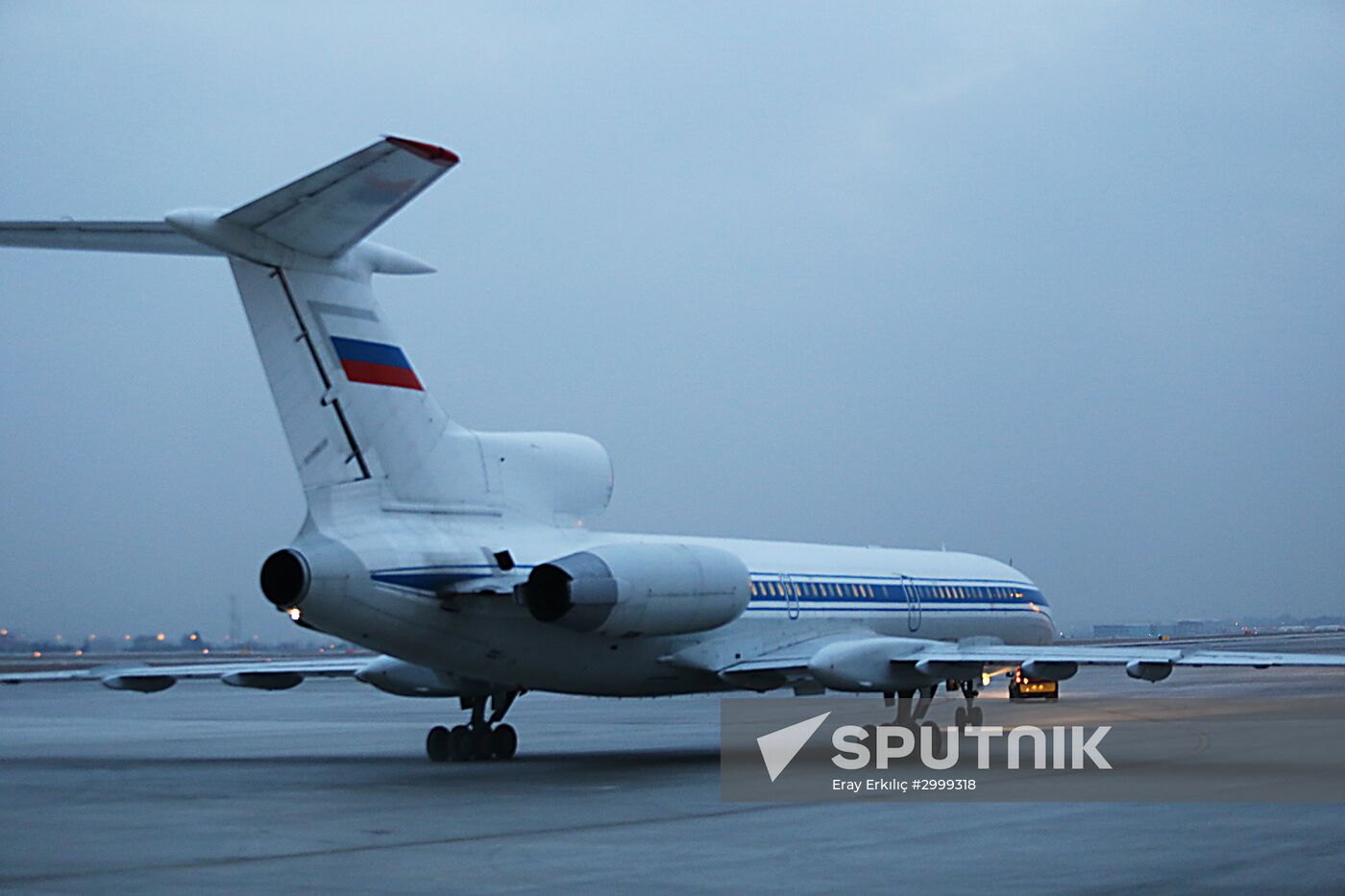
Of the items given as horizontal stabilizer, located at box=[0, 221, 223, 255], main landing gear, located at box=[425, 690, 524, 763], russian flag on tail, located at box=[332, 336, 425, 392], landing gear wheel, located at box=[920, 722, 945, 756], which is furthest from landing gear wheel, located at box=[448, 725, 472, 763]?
horizontal stabilizer, located at box=[0, 221, 223, 255]

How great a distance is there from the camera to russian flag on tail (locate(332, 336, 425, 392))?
16.8 metres

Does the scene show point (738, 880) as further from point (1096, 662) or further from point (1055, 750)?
point (1055, 750)

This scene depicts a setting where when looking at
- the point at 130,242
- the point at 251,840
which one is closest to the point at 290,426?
the point at 130,242

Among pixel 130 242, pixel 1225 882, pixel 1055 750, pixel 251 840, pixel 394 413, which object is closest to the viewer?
pixel 1225 882

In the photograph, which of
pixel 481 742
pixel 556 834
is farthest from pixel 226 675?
pixel 556 834

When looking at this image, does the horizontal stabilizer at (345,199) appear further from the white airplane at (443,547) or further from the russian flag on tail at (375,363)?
the russian flag on tail at (375,363)

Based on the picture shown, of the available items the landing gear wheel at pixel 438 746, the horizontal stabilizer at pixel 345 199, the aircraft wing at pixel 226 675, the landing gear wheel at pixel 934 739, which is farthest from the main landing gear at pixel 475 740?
the horizontal stabilizer at pixel 345 199

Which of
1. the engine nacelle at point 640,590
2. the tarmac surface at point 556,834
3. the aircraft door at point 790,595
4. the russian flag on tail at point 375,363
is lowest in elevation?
the tarmac surface at point 556,834

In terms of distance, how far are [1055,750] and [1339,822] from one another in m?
8.86

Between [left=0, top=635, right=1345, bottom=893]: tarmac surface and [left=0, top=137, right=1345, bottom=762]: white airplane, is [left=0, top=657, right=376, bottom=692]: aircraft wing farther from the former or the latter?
[left=0, top=635, right=1345, bottom=893]: tarmac surface

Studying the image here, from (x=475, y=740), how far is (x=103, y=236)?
8.09 m

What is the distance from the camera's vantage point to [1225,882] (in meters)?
9.88

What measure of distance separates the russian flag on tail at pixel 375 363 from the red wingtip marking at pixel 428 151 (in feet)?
11.4

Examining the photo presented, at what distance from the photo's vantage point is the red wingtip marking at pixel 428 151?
44.8 feet
